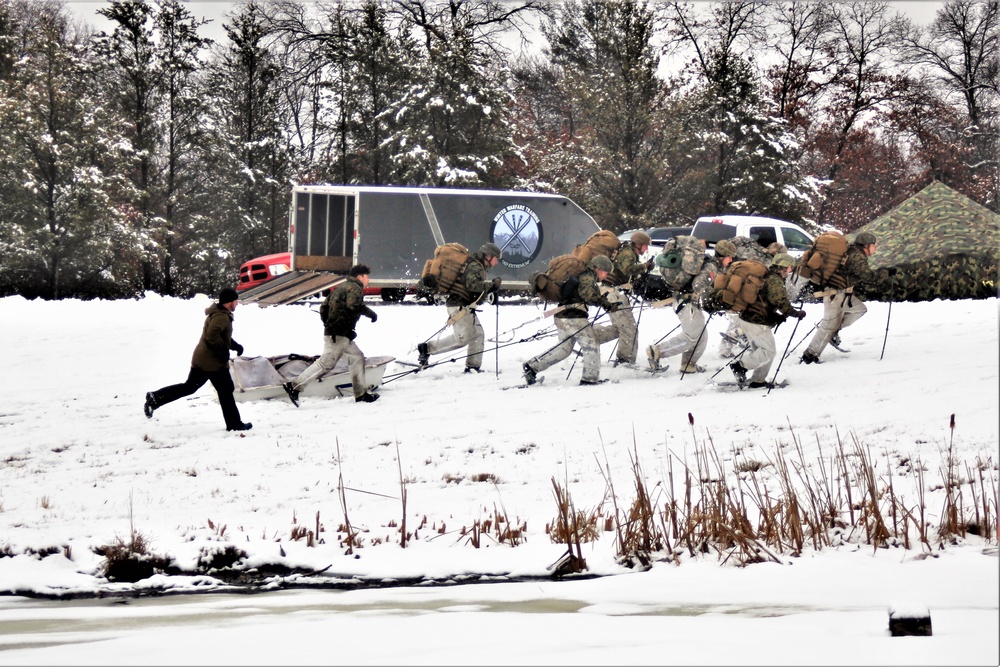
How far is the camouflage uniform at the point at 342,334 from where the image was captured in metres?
13.5

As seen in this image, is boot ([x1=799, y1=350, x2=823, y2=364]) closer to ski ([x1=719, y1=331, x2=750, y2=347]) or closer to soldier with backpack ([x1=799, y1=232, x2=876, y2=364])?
soldier with backpack ([x1=799, y1=232, x2=876, y2=364])

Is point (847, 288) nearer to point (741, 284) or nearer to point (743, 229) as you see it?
point (741, 284)

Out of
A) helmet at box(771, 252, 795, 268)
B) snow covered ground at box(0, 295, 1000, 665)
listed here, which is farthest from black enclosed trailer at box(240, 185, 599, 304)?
helmet at box(771, 252, 795, 268)

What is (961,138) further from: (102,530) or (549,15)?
(102,530)

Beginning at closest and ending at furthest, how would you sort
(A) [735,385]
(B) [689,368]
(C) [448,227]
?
(A) [735,385] → (B) [689,368] → (C) [448,227]

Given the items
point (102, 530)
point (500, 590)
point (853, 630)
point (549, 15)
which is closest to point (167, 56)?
point (549, 15)

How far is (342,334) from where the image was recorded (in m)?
13.8

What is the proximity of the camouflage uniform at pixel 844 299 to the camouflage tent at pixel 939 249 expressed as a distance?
6108mm

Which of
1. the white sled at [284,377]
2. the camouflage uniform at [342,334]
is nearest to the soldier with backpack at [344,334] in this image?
the camouflage uniform at [342,334]

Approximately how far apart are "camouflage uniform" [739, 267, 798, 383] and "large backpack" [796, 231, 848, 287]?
1.35m

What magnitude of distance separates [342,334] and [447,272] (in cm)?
204

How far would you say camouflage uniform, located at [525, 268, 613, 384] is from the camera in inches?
555

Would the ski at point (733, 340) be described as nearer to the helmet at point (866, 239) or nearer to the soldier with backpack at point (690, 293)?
the soldier with backpack at point (690, 293)

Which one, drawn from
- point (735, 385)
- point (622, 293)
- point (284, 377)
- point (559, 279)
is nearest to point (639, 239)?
point (622, 293)
